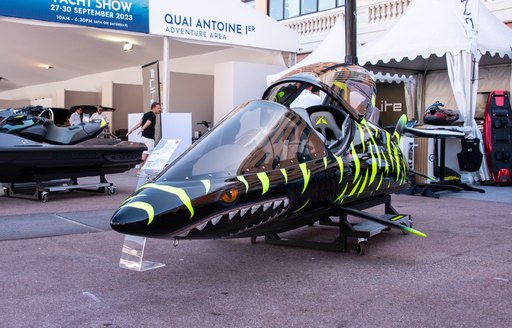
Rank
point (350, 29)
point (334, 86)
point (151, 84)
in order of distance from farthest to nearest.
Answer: point (151, 84) → point (350, 29) → point (334, 86)

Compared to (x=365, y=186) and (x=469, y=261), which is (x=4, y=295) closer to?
(x=365, y=186)

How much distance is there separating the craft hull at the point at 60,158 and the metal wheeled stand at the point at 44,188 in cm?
16

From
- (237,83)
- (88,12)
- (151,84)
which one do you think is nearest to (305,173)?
(88,12)

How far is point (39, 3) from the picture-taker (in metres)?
11.6

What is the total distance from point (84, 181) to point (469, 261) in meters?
8.53

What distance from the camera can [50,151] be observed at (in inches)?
343

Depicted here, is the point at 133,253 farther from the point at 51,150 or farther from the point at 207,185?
the point at 51,150

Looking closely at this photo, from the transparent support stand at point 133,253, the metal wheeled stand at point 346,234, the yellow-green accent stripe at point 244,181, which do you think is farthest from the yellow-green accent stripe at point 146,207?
the metal wheeled stand at point 346,234

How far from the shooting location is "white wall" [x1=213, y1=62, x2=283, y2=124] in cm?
1644

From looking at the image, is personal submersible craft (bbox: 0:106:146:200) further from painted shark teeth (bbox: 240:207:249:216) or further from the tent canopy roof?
the tent canopy roof

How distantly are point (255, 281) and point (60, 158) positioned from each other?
540 centimetres

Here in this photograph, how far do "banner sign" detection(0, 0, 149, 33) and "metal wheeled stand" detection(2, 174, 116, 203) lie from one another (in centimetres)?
375

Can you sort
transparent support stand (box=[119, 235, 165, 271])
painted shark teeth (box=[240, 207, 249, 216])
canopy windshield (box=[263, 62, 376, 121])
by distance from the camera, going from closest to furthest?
1. painted shark teeth (box=[240, 207, 249, 216])
2. transparent support stand (box=[119, 235, 165, 271])
3. canopy windshield (box=[263, 62, 376, 121])

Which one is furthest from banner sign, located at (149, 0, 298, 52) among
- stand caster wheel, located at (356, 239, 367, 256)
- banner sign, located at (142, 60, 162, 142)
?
stand caster wheel, located at (356, 239, 367, 256)
